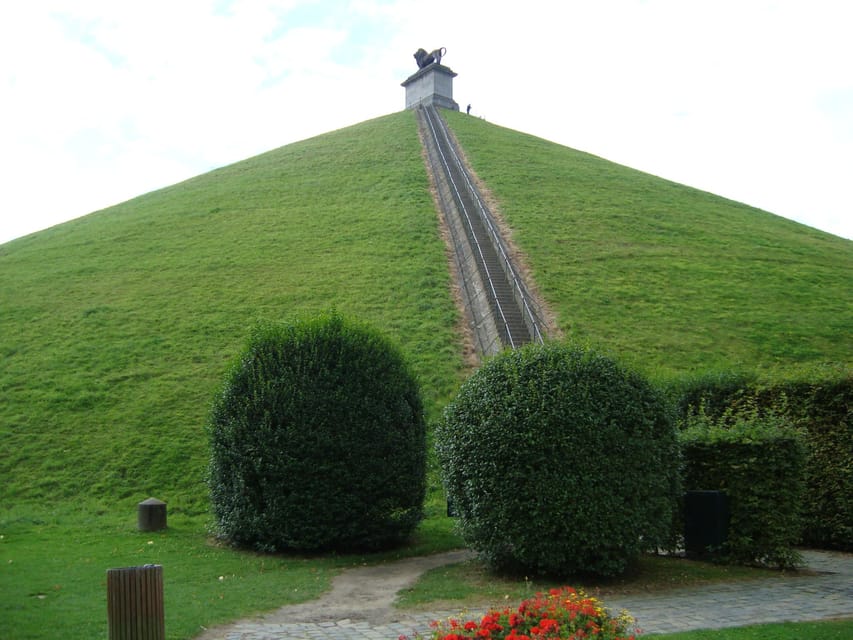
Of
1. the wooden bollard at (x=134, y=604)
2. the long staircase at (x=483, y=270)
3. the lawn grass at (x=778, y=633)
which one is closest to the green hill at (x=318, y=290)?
the long staircase at (x=483, y=270)

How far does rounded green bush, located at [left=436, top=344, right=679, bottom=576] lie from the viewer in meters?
9.88

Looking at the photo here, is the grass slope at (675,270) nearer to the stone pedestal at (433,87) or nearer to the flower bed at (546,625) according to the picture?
the flower bed at (546,625)

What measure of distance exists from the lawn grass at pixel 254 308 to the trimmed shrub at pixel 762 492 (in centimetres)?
236

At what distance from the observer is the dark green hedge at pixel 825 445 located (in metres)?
12.6

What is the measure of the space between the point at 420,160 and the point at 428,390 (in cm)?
3176

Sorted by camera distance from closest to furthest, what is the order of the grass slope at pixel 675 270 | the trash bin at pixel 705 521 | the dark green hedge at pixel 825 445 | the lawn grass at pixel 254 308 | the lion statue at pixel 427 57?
1. the trash bin at pixel 705 521
2. the dark green hedge at pixel 825 445
3. the lawn grass at pixel 254 308
4. the grass slope at pixel 675 270
5. the lion statue at pixel 427 57

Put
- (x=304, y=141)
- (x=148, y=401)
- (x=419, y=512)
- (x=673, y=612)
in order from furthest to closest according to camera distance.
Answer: (x=304, y=141) → (x=148, y=401) → (x=419, y=512) → (x=673, y=612)

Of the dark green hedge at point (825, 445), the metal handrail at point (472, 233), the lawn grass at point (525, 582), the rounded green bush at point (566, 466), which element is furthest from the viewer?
the metal handrail at point (472, 233)

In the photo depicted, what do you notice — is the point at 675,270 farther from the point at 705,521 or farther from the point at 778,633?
the point at 778,633

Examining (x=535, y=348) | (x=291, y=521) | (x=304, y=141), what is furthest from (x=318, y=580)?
(x=304, y=141)

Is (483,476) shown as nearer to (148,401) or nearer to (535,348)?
(535,348)

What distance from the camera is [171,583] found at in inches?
413

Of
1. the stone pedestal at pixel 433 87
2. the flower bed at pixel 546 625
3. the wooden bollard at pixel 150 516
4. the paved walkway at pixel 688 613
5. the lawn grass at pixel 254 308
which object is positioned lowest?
the paved walkway at pixel 688 613

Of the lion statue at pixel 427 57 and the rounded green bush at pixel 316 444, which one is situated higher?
the lion statue at pixel 427 57
